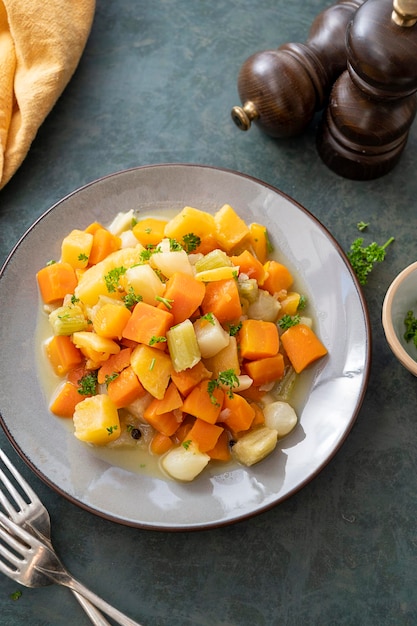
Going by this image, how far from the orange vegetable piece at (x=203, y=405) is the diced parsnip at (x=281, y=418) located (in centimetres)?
20

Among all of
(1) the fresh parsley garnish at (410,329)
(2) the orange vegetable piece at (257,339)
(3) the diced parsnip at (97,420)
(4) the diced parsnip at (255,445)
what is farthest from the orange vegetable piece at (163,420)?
(1) the fresh parsley garnish at (410,329)

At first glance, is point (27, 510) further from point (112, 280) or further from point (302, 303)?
point (302, 303)

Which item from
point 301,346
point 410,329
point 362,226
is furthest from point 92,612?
point 362,226

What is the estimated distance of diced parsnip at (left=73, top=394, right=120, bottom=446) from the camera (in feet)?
7.58

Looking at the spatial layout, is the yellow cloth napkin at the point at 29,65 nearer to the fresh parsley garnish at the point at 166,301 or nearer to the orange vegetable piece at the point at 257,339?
the fresh parsley garnish at the point at 166,301

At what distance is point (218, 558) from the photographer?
2.41 meters

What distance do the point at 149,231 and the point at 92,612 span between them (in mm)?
1378

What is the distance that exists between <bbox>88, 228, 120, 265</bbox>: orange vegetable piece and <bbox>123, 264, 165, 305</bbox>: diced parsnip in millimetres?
255

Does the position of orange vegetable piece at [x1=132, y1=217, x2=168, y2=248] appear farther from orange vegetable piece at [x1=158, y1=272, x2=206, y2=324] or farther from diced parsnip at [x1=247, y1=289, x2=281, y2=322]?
diced parsnip at [x1=247, y1=289, x2=281, y2=322]

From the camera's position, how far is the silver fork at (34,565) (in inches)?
88.1

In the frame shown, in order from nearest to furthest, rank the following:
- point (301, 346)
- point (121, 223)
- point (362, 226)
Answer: point (301, 346)
point (121, 223)
point (362, 226)

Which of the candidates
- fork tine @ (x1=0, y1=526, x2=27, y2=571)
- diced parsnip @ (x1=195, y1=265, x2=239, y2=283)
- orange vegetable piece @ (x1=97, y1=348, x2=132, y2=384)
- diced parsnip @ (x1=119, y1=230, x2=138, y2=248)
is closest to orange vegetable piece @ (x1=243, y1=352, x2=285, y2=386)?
diced parsnip @ (x1=195, y1=265, x2=239, y2=283)

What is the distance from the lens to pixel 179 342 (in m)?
2.29

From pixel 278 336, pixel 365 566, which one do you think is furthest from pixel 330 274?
pixel 365 566
